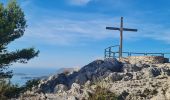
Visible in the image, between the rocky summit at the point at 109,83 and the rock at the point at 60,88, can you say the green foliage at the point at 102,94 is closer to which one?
the rocky summit at the point at 109,83

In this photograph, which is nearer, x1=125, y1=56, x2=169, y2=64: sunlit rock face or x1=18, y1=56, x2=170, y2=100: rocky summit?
x1=18, y1=56, x2=170, y2=100: rocky summit

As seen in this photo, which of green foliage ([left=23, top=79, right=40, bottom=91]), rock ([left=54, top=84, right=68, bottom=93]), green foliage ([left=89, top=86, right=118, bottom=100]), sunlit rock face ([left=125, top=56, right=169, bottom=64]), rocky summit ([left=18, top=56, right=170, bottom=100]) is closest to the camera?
green foliage ([left=89, top=86, right=118, bottom=100])

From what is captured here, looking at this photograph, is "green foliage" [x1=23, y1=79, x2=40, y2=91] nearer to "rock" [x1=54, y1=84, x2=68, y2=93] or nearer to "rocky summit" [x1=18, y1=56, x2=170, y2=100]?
"rocky summit" [x1=18, y1=56, x2=170, y2=100]

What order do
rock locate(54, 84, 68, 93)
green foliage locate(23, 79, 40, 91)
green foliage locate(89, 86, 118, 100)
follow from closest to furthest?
1. green foliage locate(89, 86, 118, 100)
2. rock locate(54, 84, 68, 93)
3. green foliage locate(23, 79, 40, 91)

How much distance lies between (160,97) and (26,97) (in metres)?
11.1

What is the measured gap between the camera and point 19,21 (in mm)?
36781

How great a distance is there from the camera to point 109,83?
94.3ft

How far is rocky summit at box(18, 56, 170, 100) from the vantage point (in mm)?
25984

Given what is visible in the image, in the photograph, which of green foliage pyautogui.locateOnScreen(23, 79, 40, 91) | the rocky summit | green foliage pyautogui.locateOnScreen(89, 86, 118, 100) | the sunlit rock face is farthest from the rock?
the sunlit rock face

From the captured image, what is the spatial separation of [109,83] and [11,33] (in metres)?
10.8

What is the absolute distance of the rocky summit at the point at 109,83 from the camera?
85.3 ft

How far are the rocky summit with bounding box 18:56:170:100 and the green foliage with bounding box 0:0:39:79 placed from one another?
251cm

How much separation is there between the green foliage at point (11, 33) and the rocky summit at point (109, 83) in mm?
2514

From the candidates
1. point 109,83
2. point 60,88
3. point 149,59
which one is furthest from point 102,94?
point 149,59
